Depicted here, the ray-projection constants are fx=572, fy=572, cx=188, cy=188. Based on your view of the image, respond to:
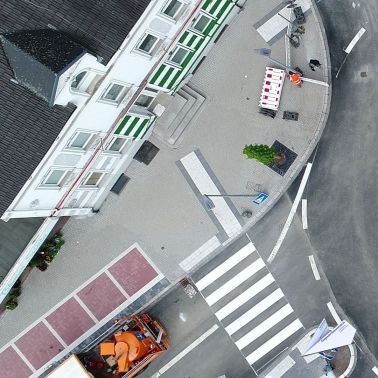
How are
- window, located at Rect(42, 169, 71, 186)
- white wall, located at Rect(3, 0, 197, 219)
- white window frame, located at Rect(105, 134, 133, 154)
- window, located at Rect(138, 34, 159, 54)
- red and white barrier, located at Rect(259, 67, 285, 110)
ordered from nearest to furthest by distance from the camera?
white wall, located at Rect(3, 0, 197, 219) → window, located at Rect(138, 34, 159, 54) → window, located at Rect(42, 169, 71, 186) → white window frame, located at Rect(105, 134, 133, 154) → red and white barrier, located at Rect(259, 67, 285, 110)

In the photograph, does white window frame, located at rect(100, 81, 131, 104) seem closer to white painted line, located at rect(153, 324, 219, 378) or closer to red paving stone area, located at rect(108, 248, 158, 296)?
red paving stone area, located at rect(108, 248, 158, 296)

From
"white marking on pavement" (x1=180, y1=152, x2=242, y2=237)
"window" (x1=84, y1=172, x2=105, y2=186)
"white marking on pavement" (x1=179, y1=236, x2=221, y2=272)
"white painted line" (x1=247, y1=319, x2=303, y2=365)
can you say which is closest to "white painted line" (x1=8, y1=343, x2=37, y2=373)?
"white marking on pavement" (x1=179, y1=236, x2=221, y2=272)

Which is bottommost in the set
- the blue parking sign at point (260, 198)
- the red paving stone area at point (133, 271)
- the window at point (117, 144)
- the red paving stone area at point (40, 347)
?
the red paving stone area at point (40, 347)

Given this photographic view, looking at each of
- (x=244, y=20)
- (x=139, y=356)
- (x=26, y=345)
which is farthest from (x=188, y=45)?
(x=26, y=345)

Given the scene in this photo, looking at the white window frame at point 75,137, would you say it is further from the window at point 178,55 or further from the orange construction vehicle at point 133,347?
the orange construction vehicle at point 133,347

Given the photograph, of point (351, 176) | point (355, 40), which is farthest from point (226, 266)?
point (355, 40)

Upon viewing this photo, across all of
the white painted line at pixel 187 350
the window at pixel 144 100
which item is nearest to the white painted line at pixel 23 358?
the white painted line at pixel 187 350
